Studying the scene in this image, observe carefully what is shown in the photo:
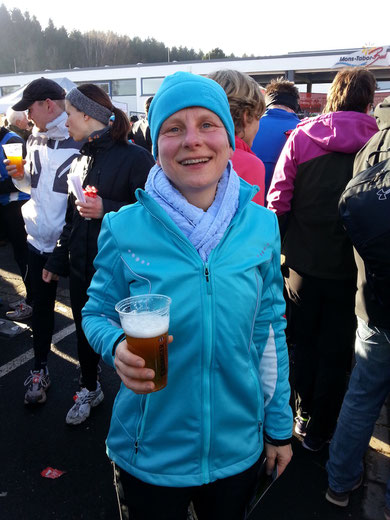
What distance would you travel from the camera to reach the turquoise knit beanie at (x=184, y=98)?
52.0 inches

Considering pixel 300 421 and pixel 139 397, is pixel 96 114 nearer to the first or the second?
pixel 139 397

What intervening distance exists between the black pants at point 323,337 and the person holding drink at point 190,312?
4.39ft

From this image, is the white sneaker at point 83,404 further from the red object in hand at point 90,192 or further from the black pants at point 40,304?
the red object in hand at point 90,192

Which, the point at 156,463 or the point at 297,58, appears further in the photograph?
the point at 297,58

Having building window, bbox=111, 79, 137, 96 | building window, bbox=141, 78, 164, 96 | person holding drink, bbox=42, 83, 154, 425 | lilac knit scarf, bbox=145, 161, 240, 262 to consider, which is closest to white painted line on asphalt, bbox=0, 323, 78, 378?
person holding drink, bbox=42, 83, 154, 425

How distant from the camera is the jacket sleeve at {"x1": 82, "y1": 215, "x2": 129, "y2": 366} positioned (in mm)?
1353

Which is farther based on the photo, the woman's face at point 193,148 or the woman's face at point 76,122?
the woman's face at point 76,122

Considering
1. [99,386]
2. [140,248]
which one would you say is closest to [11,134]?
[99,386]

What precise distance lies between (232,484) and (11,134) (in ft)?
14.9

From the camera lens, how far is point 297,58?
114 ft

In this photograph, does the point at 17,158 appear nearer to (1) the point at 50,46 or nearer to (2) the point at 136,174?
(2) the point at 136,174

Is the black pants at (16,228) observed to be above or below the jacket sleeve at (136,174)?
below

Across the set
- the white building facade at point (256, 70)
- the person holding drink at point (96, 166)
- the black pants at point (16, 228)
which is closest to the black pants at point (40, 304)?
the person holding drink at point (96, 166)

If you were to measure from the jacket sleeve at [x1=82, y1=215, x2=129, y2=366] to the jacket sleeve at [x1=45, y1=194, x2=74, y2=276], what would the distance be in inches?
58.9
